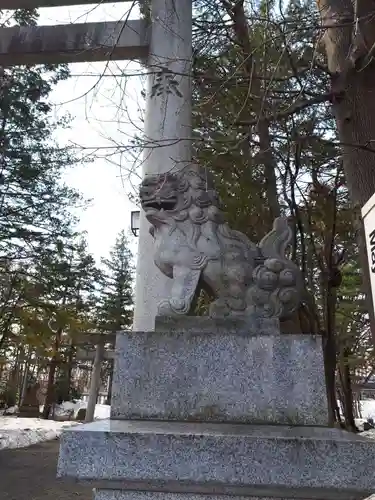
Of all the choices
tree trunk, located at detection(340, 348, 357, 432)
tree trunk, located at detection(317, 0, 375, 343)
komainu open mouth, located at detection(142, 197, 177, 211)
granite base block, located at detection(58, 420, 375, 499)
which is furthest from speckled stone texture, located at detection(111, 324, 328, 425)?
tree trunk, located at detection(340, 348, 357, 432)

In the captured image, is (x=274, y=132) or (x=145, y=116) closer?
(x=145, y=116)

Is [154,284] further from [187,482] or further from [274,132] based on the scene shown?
[274,132]

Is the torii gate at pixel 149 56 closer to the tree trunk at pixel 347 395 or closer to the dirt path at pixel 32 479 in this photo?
the dirt path at pixel 32 479

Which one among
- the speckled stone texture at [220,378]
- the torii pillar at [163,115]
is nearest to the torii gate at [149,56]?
the torii pillar at [163,115]

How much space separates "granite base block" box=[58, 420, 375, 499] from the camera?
197 centimetres

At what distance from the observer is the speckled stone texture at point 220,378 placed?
245 centimetres

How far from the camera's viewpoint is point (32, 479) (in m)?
7.26

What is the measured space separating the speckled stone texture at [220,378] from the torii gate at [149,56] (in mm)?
1774

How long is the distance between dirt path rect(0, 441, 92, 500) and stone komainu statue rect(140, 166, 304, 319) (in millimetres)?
3246

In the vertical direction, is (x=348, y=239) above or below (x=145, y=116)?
below

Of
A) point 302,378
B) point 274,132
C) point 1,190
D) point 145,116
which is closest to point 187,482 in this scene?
point 302,378

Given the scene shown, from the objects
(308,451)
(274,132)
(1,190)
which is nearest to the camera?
(308,451)

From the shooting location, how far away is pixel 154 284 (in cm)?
476

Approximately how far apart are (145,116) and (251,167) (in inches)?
75.8
